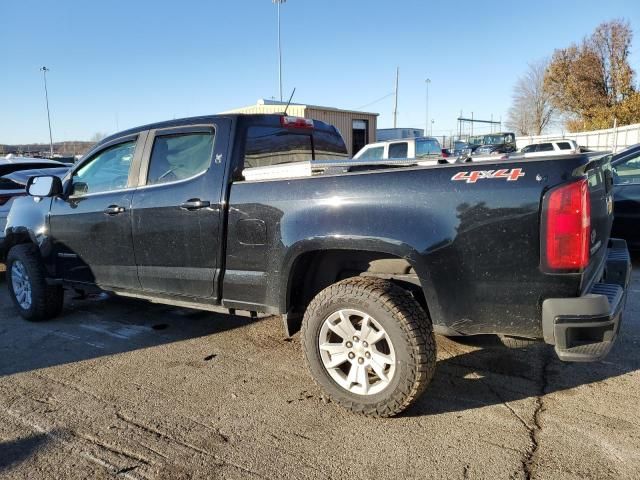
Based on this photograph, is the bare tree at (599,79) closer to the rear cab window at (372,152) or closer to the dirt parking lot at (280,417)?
the rear cab window at (372,152)

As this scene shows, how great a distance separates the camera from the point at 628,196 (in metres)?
6.64

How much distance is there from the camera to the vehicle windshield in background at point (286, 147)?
3.89 metres

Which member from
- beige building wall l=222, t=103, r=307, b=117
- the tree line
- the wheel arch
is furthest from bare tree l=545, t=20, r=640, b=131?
the wheel arch

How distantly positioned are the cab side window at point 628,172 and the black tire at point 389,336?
525 centimetres

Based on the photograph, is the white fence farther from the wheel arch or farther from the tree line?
the wheel arch

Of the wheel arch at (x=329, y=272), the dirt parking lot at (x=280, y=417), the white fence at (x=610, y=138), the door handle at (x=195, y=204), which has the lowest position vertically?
the dirt parking lot at (x=280, y=417)

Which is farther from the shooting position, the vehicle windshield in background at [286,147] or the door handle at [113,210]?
the door handle at [113,210]

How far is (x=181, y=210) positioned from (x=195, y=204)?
169 millimetres

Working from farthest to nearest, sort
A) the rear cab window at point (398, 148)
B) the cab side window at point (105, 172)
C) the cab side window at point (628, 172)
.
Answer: the rear cab window at point (398, 148) → the cab side window at point (628, 172) → the cab side window at point (105, 172)

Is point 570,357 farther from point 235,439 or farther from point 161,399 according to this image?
point 161,399

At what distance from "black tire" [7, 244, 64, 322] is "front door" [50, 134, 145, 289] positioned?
0.30 metres

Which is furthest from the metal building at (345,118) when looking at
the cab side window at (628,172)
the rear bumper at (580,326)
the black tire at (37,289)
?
the rear bumper at (580,326)

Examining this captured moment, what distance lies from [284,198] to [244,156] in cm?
67

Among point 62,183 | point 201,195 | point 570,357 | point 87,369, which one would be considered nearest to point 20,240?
point 62,183
